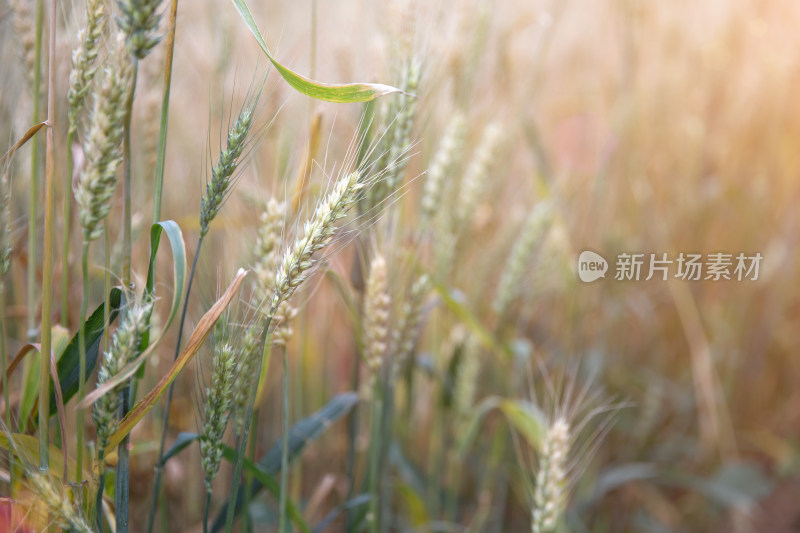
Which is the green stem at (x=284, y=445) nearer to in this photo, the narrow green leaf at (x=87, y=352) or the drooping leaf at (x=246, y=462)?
the drooping leaf at (x=246, y=462)

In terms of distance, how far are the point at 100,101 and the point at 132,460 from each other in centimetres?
70

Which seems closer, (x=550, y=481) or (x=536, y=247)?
(x=550, y=481)

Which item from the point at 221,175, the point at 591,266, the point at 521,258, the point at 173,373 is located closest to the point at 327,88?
the point at 221,175

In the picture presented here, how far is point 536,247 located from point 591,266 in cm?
33

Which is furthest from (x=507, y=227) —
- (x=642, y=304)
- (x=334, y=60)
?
(x=334, y=60)

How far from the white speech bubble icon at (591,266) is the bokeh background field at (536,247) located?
0.13 ft

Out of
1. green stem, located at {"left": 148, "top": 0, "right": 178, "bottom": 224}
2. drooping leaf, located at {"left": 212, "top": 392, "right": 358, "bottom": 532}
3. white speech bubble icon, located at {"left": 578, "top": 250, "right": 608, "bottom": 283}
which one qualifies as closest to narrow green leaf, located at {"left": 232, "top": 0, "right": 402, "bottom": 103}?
green stem, located at {"left": 148, "top": 0, "right": 178, "bottom": 224}

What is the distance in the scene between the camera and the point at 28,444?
546mm

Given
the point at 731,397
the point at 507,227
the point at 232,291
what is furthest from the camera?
the point at 731,397

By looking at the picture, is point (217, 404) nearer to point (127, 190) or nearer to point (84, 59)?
point (127, 190)

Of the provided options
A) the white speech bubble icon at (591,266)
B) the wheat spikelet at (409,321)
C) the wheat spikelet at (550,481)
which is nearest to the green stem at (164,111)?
the wheat spikelet at (409,321)

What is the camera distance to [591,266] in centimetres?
129

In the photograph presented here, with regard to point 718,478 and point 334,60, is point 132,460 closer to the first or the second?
point 334,60

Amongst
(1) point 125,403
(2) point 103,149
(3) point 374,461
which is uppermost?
(2) point 103,149
